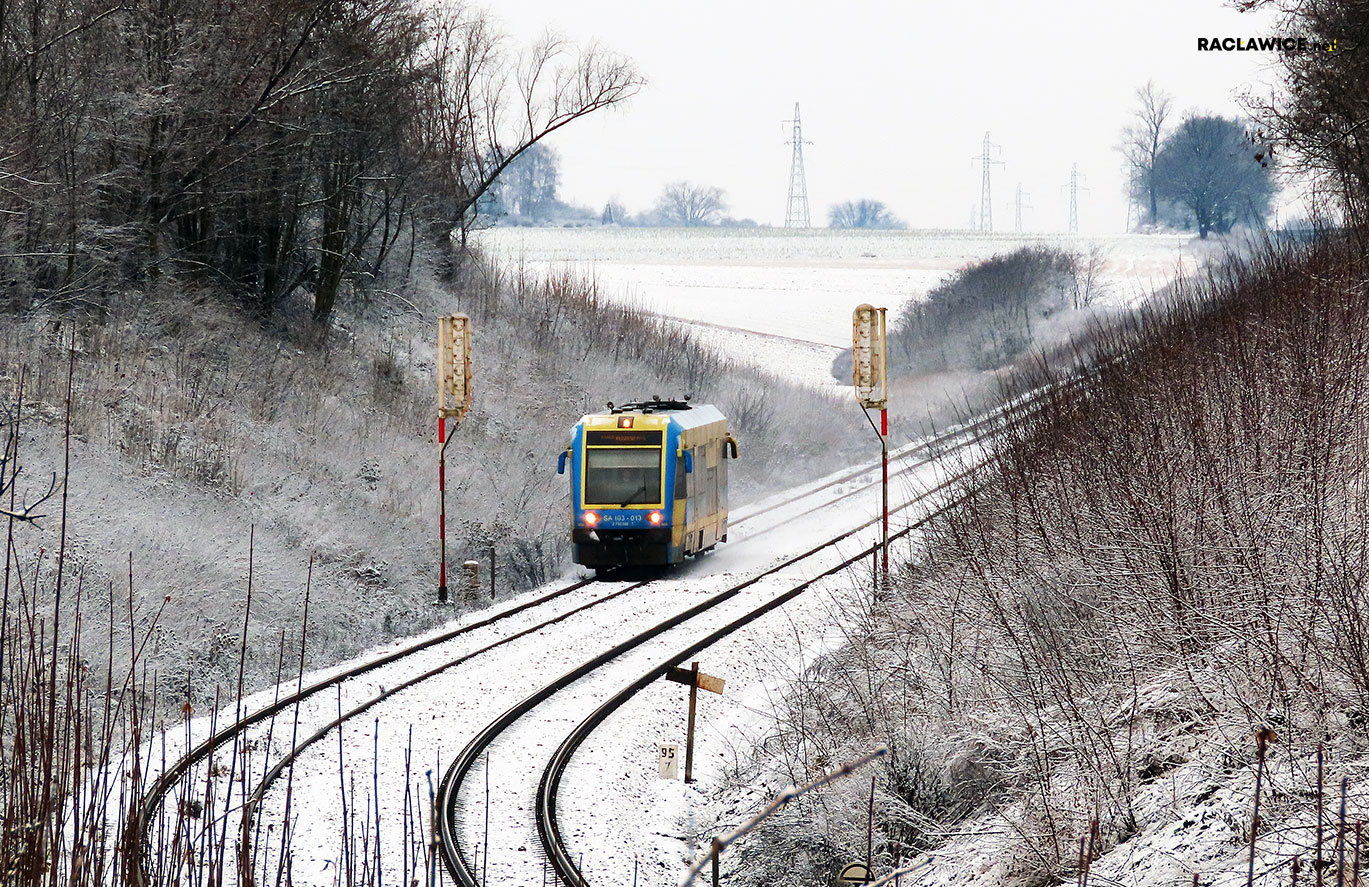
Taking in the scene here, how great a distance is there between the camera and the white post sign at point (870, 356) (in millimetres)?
19875

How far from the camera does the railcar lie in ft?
70.4

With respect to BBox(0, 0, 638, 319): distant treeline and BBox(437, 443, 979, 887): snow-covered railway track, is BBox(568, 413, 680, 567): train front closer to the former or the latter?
BBox(437, 443, 979, 887): snow-covered railway track

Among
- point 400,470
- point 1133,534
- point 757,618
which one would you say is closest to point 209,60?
point 400,470

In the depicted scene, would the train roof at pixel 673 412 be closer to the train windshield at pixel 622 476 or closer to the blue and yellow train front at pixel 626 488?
the blue and yellow train front at pixel 626 488

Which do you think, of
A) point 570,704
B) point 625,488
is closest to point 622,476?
point 625,488

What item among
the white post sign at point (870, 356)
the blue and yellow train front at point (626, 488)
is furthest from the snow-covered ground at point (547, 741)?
the white post sign at point (870, 356)

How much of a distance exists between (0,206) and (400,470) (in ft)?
25.7

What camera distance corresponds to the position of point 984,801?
8008 millimetres

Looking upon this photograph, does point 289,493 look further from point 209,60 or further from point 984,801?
point 984,801

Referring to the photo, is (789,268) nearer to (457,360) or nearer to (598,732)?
(457,360)

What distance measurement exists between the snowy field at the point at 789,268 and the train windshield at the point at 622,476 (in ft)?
117

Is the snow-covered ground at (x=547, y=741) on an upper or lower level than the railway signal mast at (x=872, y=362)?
lower

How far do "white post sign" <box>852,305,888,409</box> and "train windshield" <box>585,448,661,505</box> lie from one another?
11.4ft

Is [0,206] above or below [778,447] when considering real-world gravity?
above
